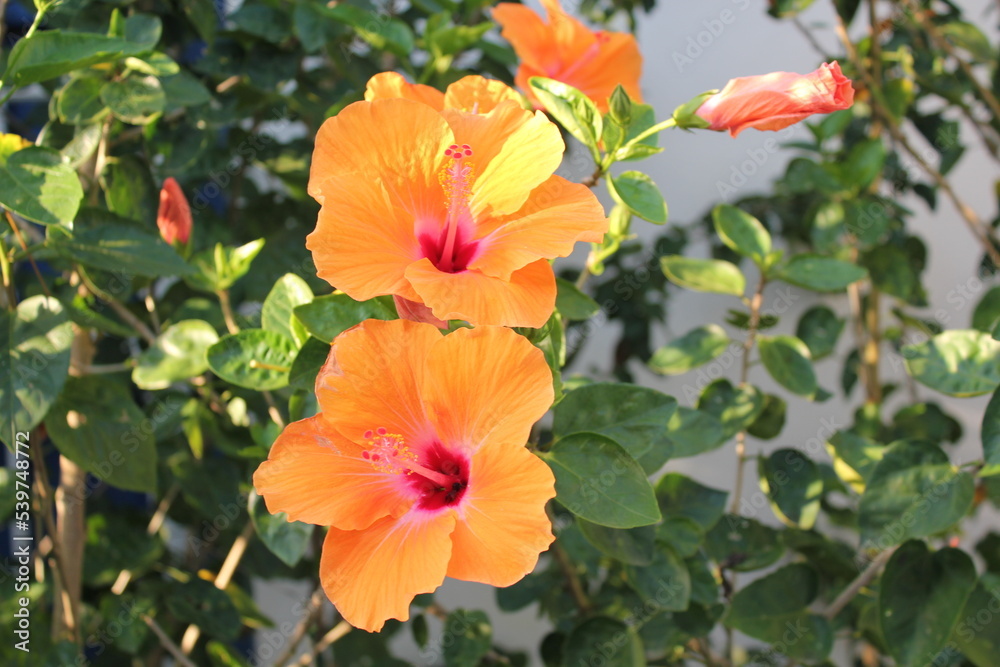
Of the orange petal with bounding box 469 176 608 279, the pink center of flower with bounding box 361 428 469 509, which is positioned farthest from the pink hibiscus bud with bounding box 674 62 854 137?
the pink center of flower with bounding box 361 428 469 509

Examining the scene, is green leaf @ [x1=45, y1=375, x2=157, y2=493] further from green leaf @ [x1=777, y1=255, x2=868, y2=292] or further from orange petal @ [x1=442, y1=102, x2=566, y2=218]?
green leaf @ [x1=777, y1=255, x2=868, y2=292]

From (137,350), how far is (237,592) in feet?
1.60

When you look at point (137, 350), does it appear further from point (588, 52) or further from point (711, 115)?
point (711, 115)

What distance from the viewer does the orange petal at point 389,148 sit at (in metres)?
0.66

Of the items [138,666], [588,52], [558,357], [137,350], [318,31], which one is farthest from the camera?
[137,350]

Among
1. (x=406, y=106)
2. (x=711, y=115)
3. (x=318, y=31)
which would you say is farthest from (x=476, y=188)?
(x=318, y=31)

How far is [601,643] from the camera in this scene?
42.5 inches

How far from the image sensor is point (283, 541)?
893mm

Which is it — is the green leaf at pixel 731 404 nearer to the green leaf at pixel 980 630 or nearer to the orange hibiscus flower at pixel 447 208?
the green leaf at pixel 980 630

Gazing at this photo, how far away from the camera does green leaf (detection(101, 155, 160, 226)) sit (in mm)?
1166

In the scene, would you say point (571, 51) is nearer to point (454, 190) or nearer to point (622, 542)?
point (454, 190)

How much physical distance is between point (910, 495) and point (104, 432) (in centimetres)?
99

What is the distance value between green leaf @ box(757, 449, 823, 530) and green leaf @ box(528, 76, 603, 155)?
665mm

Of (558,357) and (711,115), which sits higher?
(711,115)
